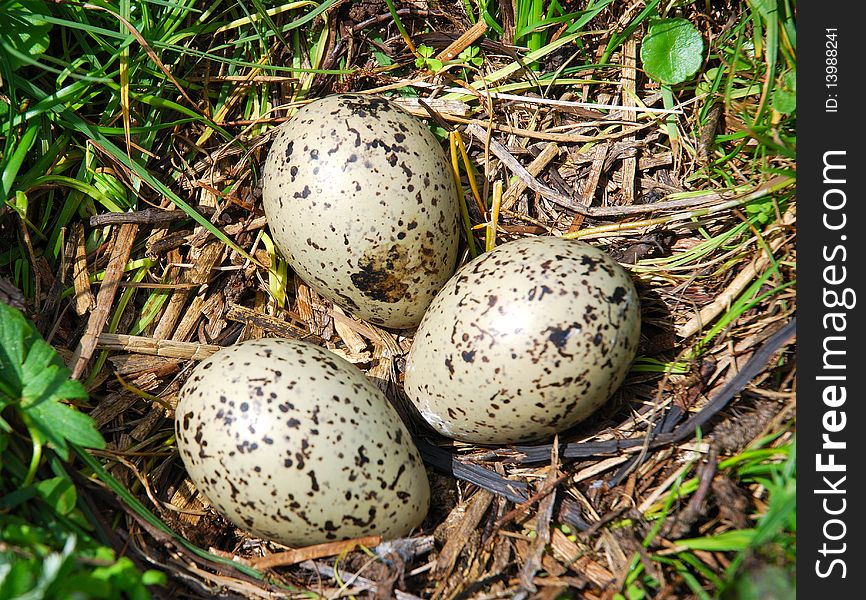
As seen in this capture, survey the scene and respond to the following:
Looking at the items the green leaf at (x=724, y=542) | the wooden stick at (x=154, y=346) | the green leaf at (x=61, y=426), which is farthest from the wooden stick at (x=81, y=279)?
the green leaf at (x=724, y=542)

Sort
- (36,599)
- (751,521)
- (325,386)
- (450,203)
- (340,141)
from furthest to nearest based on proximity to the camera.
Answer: (450,203), (340,141), (325,386), (751,521), (36,599)

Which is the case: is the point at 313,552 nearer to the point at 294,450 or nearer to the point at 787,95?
the point at 294,450

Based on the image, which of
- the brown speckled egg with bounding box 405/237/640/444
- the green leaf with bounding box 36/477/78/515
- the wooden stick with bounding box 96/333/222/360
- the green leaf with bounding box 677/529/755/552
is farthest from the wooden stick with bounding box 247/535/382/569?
the green leaf with bounding box 677/529/755/552

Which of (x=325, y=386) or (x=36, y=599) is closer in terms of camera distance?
(x=36, y=599)

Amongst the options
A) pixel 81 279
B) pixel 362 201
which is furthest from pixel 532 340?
pixel 81 279

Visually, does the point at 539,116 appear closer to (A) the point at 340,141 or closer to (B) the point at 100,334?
(A) the point at 340,141
